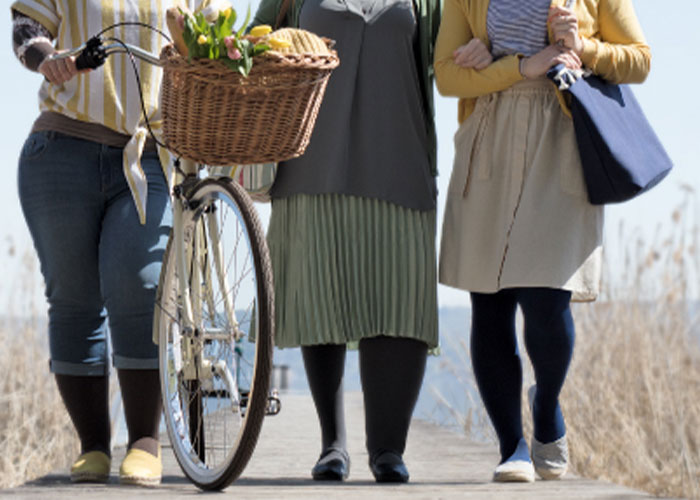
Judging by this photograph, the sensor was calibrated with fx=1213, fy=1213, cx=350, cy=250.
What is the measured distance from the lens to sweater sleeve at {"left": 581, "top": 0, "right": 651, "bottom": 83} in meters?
3.57

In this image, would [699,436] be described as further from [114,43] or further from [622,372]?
[114,43]

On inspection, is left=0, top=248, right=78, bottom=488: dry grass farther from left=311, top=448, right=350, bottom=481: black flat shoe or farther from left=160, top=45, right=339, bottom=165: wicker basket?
left=160, top=45, right=339, bottom=165: wicker basket

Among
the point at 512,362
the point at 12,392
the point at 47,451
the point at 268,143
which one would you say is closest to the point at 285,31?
the point at 268,143

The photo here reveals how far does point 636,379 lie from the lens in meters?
6.81

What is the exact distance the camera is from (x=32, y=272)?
7.69m

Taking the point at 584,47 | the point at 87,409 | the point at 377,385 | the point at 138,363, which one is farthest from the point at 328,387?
the point at 584,47

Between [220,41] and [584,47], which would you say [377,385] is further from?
[220,41]

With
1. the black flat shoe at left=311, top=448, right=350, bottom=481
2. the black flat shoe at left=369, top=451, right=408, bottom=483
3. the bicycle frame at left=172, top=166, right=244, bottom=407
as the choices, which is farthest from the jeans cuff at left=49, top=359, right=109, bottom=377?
the black flat shoe at left=369, top=451, right=408, bottom=483

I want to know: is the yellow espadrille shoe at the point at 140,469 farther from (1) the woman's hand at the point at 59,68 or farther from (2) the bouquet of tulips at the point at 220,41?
(2) the bouquet of tulips at the point at 220,41

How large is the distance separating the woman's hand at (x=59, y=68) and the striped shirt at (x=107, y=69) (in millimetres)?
294

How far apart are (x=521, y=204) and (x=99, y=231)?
1.23 m

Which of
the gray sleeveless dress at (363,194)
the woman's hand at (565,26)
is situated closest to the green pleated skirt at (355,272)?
the gray sleeveless dress at (363,194)

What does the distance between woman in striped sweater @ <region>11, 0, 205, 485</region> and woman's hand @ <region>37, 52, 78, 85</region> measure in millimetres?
242

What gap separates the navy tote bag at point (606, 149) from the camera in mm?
3434
